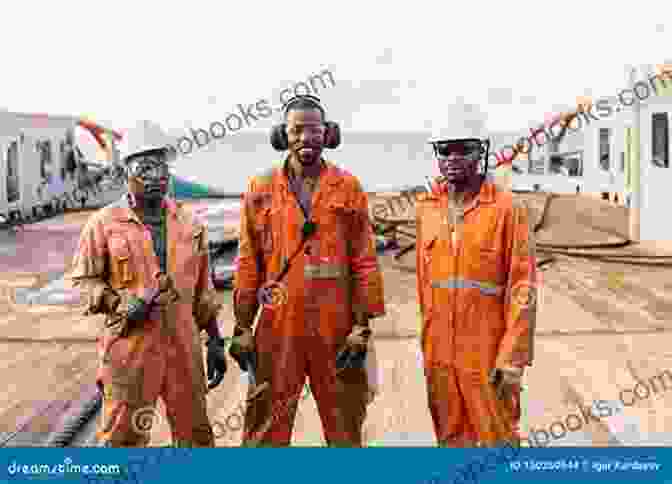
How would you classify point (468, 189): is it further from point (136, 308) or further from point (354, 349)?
point (136, 308)

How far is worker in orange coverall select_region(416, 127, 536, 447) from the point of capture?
9.02 feet

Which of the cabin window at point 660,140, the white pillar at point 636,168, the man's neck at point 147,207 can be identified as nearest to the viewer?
the man's neck at point 147,207

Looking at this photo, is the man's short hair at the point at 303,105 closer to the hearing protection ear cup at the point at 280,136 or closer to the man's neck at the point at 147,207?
the hearing protection ear cup at the point at 280,136

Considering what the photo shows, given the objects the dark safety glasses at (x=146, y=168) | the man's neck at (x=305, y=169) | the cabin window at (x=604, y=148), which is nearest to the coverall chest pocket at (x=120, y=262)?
the dark safety glasses at (x=146, y=168)

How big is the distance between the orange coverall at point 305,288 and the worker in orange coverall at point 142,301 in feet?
0.86

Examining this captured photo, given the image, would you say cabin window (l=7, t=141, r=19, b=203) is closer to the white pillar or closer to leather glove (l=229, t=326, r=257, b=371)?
the white pillar

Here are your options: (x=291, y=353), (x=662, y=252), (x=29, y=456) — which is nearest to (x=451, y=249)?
(x=291, y=353)

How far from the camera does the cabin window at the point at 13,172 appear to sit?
16.5 m

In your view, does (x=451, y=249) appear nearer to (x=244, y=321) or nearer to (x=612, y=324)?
(x=244, y=321)

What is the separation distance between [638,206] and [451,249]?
9817 millimetres

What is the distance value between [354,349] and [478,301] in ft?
1.69

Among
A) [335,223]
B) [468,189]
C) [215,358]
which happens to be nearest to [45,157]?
[215,358]

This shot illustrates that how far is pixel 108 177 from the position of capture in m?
22.5

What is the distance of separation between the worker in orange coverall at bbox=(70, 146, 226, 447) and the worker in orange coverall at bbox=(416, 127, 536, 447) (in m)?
0.94
